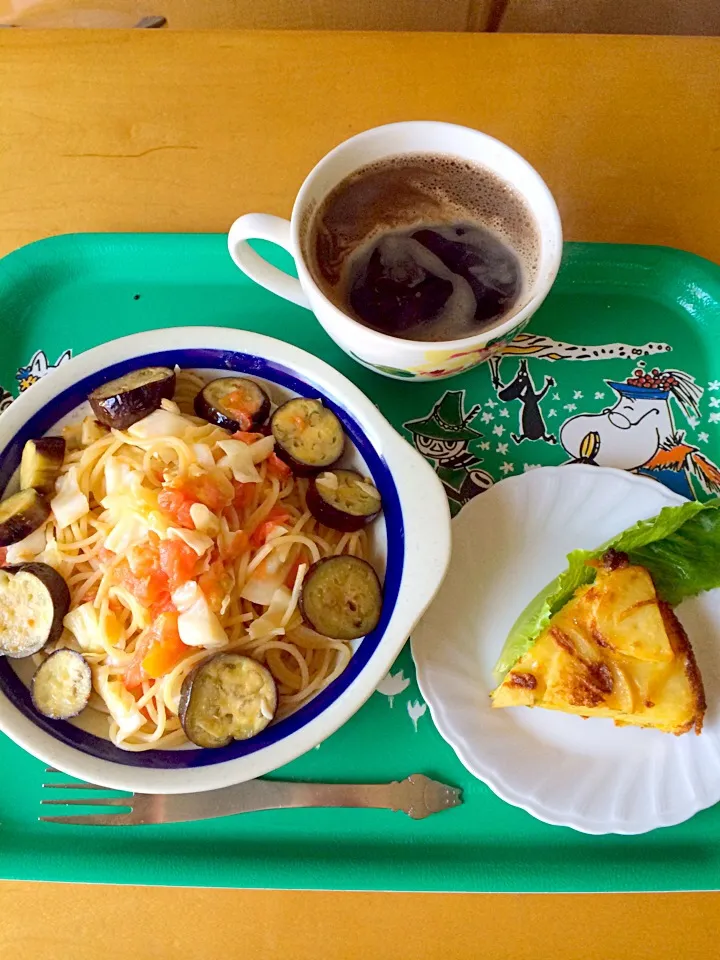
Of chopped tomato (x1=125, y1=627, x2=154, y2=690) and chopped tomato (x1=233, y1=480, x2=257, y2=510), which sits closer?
chopped tomato (x1=125, y1=627, x2=154, y2=690)

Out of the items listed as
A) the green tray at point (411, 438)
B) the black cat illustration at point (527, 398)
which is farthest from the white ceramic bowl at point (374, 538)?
the black cat illustration at point (527, 398)

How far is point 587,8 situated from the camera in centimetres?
300

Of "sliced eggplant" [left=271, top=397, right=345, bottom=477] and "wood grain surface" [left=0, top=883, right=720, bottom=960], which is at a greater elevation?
"sliced eggplant" [left=271, top=397, right=345, bottom=477]

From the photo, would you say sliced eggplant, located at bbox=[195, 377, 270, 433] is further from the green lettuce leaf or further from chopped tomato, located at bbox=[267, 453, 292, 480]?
the green lettuce leaf

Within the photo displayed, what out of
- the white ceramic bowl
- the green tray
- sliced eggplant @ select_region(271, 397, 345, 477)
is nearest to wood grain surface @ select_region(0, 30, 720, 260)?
the green tray

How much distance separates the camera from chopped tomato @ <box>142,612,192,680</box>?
1666 mm

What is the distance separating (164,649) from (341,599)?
418mm

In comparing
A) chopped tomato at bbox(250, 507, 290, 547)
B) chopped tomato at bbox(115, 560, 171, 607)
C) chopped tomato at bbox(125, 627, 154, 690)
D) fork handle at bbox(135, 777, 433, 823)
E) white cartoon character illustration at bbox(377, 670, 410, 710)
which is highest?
chopped tomato at bbox(250, 507, 290, 547)

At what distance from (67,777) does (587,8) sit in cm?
333

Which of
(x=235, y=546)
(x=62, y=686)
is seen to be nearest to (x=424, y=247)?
(x=235, y=546)

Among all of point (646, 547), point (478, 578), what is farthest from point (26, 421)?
point (646, 547)

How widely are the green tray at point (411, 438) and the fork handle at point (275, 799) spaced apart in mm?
40

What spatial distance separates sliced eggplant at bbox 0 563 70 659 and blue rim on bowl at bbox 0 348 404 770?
0.23 feet

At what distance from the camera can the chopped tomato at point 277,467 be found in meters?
1.86
